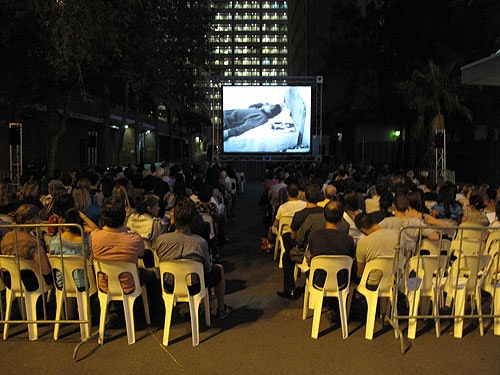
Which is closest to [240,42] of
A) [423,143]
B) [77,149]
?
[77,149]

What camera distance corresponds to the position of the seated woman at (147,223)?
6414 millimetres

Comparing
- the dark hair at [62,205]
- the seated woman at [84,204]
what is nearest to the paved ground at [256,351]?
the dark hair at [62,205]

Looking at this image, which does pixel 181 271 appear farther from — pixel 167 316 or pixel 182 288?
pixel 167 316

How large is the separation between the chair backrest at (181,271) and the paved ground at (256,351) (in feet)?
1.67

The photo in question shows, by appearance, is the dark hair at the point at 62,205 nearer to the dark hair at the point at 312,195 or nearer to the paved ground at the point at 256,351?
the paved ground at the point at 256,351

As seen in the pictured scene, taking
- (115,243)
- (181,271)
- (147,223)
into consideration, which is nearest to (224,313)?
(181,271)

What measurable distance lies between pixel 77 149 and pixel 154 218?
29156 millimetres

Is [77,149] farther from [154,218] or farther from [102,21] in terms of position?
[154,218]

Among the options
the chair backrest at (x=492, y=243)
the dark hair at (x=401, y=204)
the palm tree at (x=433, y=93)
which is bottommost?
the chair backrest at (x=492, y=243)

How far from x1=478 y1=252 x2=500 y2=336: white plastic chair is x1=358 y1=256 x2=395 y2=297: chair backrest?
40.0 inches

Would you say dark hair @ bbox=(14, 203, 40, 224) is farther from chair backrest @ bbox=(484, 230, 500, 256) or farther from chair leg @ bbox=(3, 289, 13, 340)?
chair backrest @ bbox=(484, 230, 500, 256)

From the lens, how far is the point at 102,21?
33.3 feet

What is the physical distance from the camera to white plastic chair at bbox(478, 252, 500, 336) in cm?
540

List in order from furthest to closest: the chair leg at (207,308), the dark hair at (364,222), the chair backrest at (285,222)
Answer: the chair backrest at (285,222)
the chair leg at (207,308)
the dark hair at (364,222)
